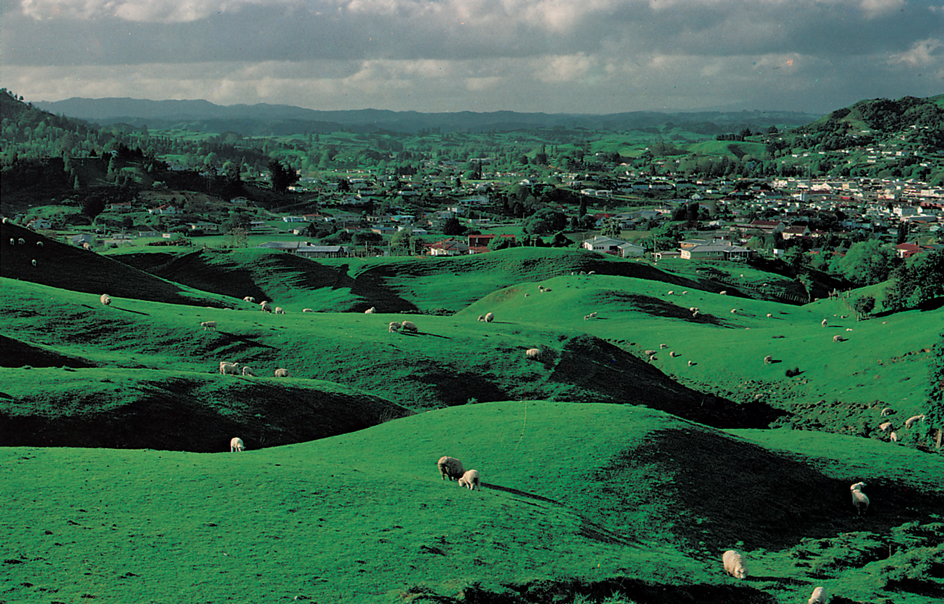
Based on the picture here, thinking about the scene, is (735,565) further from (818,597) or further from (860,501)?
(860,501)

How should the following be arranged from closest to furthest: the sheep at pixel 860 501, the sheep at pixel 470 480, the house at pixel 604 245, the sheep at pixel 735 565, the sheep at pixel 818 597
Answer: the sheep at pixel 818 597 < the sheep at pixel 735 565 < the sheep at pixel 470 480 < the sheep at pixel 860 501 < the house at pixel 604 245

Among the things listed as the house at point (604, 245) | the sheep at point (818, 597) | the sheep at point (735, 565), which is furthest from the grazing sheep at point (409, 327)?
the house at point (604, 245)

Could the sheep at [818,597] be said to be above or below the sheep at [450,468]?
below

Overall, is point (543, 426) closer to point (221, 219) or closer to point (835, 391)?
point (835, 391)

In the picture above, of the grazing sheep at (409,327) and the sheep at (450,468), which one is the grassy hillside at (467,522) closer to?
the sheep at (450,468)

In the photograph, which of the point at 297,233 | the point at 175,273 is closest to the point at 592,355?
the point at 175,273

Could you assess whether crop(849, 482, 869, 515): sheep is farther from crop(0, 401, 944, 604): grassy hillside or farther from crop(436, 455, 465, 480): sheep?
crop(436, 455, 465, 480): sheep
